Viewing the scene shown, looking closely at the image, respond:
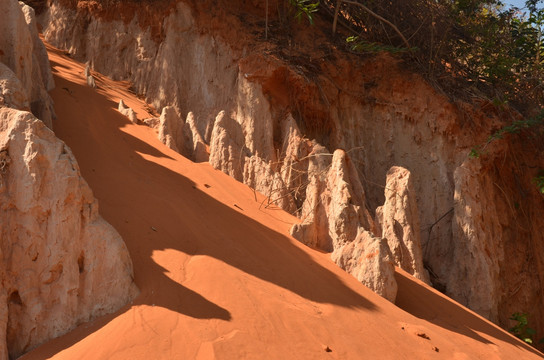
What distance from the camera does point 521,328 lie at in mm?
9961

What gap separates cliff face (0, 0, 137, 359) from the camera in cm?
486

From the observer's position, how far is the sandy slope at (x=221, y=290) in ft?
15.9

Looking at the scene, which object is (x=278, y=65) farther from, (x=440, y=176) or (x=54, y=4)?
(x=54, y=4)

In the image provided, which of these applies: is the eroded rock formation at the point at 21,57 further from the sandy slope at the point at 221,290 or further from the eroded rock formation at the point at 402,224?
the eroded rock formation at the point at 402,224

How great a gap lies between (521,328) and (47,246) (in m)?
8.32

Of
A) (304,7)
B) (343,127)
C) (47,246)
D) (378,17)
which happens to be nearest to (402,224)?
(343,127)

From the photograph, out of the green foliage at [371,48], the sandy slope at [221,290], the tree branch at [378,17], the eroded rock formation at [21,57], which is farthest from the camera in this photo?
the tree branch at [378,17]

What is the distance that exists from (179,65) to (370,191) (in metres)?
4.43

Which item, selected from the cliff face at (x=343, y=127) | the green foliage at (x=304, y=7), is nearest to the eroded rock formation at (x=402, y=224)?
the cliff face at (x=343, y=127)

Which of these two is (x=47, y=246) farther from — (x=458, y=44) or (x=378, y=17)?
(x=458, y=44)

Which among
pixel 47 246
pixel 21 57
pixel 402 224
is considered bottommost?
pixel 47 246

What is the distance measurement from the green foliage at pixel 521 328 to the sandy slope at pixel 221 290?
→ 3.21 meters

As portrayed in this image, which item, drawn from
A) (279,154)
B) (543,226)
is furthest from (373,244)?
(543,226)

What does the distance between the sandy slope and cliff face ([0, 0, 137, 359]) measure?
0.71 feet
